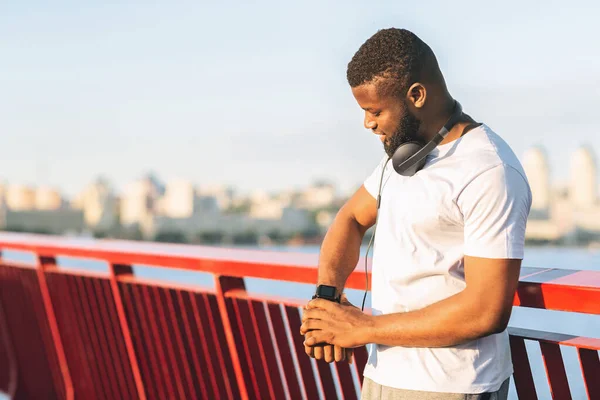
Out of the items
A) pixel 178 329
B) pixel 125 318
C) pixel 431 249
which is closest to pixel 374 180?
pixel 431 249

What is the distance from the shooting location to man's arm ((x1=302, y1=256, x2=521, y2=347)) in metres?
1.73

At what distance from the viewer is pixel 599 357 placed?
6.51ft

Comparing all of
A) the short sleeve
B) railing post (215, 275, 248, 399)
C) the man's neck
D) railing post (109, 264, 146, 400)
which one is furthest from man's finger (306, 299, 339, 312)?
railing post (109, 264, 146, 400)

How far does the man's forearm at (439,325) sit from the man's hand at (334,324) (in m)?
0.06

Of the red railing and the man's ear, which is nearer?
the man's ear

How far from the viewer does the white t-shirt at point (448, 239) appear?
5.64 feet

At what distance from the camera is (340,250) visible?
2.36 m

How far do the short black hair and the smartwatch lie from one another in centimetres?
53

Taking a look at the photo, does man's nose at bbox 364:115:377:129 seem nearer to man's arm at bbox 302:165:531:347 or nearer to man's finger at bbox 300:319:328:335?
man's arm at bbox 302:165:531:347

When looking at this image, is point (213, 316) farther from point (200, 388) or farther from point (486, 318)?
point (486, 318)

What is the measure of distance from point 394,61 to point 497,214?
0.47 metres

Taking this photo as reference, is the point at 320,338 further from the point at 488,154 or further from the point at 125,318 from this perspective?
the point at 125,318

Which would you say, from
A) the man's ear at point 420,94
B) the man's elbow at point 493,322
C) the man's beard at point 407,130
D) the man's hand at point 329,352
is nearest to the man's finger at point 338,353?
the man's hand at point 329,352

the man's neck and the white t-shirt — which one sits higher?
the man's neck
